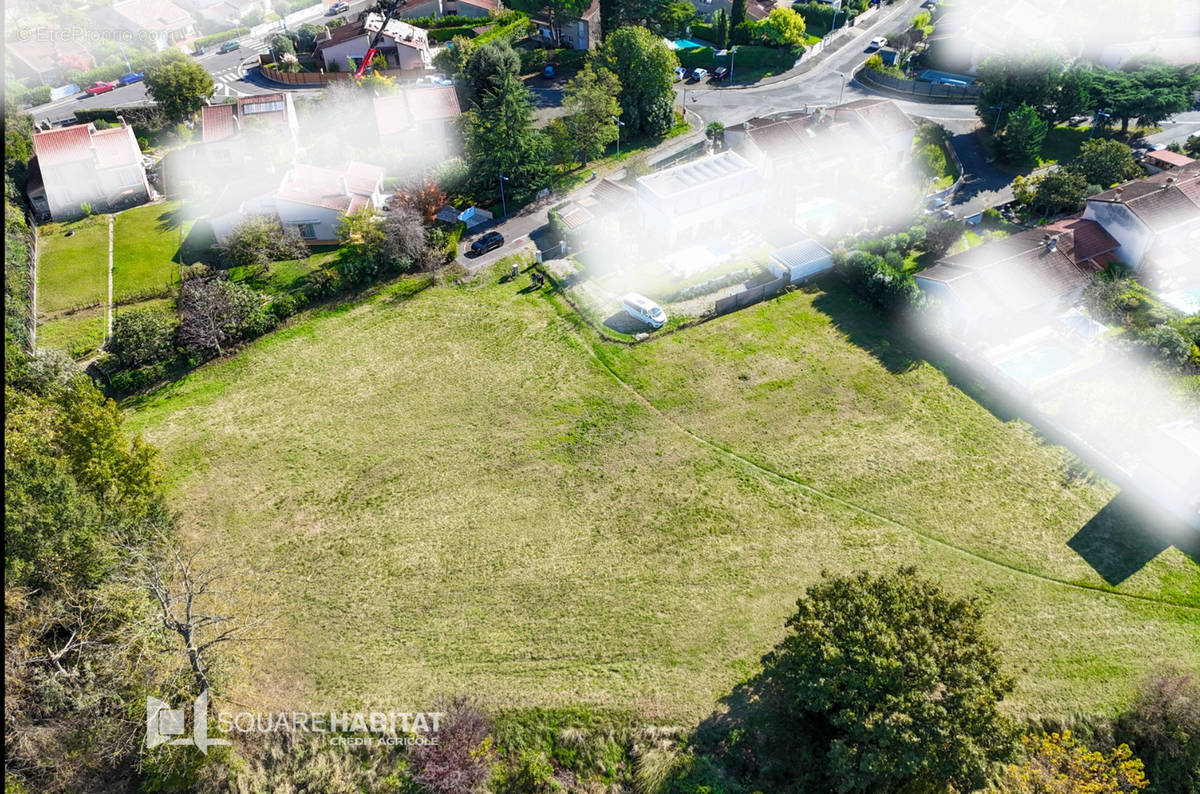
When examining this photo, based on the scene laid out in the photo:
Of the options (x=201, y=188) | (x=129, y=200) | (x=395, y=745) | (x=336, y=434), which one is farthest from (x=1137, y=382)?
(x=129, y=200)

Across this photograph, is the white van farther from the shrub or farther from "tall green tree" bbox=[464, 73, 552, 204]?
the shrub

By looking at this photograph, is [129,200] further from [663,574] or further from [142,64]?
[663,574]

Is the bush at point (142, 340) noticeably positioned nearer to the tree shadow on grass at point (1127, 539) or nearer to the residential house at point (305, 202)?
the residential house at point (305, 202)

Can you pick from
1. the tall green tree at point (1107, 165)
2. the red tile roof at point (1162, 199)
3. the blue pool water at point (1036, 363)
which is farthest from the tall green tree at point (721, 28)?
the blue pool water at point (1036, 363)

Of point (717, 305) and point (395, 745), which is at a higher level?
point (717, 305)

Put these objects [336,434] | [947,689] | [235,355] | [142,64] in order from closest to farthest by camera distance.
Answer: [947,689] → [336,434] → [235,355] → [142,64]

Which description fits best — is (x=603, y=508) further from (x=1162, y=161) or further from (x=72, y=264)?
(x=1162, y=161)
